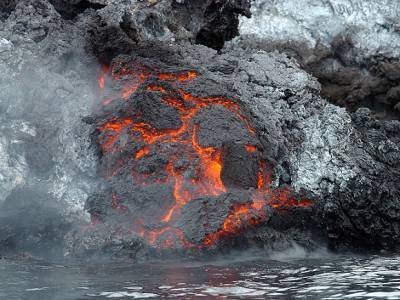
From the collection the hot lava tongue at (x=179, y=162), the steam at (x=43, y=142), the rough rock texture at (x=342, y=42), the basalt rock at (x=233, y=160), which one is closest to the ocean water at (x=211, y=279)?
the hot lava tongue at (x=179, y=162)

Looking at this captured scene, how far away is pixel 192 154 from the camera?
874cm

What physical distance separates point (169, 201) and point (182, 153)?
0.76 meters

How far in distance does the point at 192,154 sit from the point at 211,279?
110 inches

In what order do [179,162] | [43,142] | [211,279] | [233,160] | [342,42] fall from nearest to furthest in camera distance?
[211,279]
[179,162]
[233,160]
[43,142]
[342,42]

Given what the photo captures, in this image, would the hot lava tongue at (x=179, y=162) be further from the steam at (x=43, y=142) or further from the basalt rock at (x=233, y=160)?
the steam at (x=43, y=142)

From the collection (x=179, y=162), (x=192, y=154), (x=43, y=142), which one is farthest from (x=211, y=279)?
(x=43, y=142)

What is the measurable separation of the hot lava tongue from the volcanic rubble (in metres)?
0.02

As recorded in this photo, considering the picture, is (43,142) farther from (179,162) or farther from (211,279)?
(211,279)

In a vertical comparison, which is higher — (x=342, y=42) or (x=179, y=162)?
(x=342, y=42)

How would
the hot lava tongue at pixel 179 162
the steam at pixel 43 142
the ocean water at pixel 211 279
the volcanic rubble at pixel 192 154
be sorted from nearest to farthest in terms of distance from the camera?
the ocean water at pixel 211 279 < the hot lava tongue at pixel 179 162 < the volcanic rubble at pixel 192 154 < the steam at pixel 43 142

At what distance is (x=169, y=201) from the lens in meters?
8.46

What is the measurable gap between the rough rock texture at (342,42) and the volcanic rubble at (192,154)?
13.2ft

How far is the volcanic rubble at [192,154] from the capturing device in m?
8.45

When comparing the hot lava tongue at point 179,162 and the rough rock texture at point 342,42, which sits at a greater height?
the rough rock texture at point 342,42
